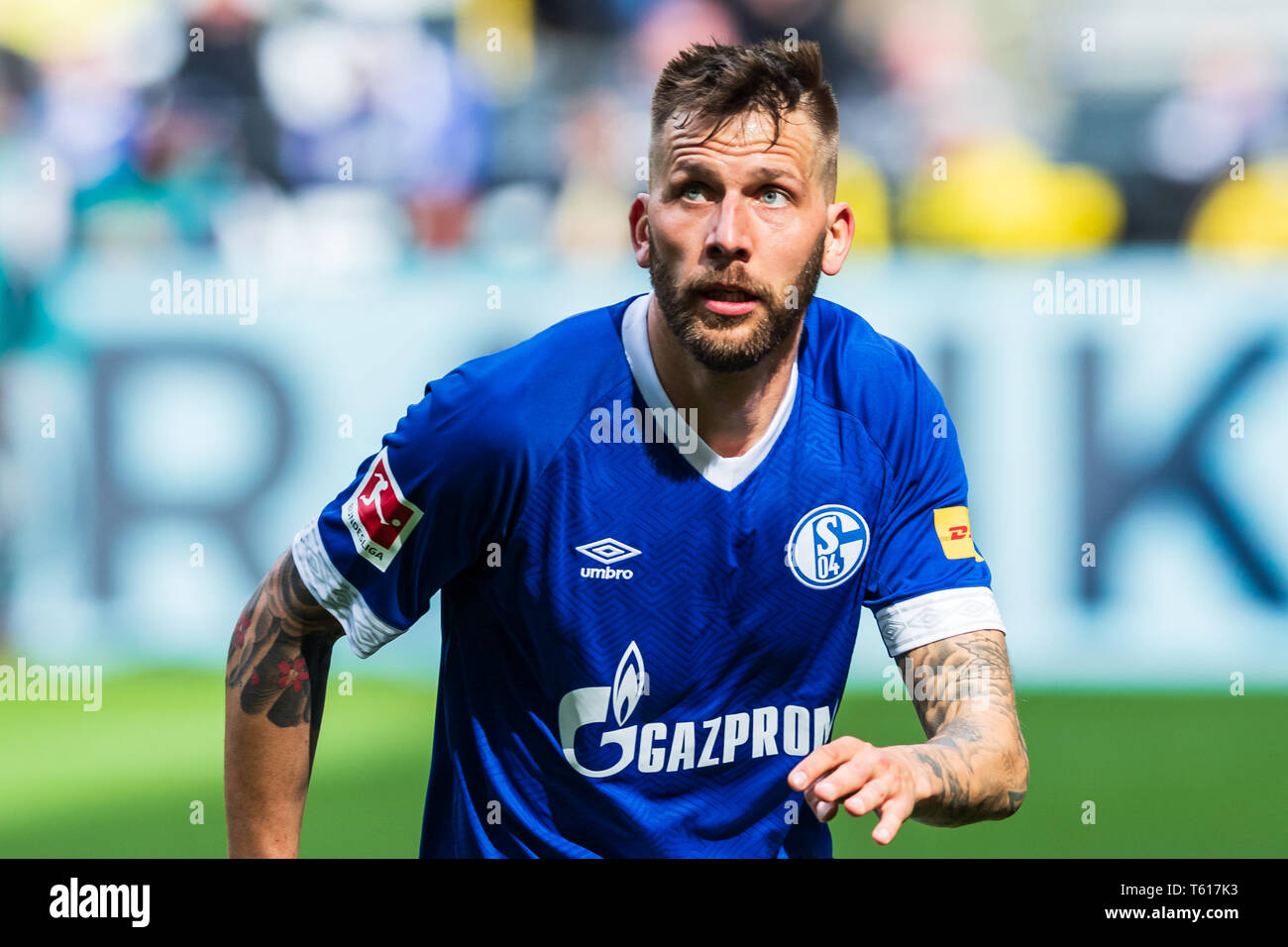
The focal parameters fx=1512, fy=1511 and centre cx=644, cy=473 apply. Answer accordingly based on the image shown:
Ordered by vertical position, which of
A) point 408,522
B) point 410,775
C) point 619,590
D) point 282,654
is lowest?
point 410,775

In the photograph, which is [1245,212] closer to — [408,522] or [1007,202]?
[1007,202]

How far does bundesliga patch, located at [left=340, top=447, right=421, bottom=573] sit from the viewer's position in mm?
2797

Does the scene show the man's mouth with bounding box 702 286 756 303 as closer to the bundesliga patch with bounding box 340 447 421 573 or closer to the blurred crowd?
the bundesliga patch with bounding box 340 447 421 573

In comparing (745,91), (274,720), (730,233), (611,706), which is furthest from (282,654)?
(745,91)

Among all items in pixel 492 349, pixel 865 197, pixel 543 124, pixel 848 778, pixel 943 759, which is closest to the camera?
pixel 848 778

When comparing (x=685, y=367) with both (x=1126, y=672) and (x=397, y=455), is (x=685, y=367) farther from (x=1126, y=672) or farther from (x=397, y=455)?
(x=1126, y=672)

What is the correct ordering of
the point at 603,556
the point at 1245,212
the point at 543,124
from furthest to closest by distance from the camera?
the point at 543,124
the point at 1245,212
the point at 603,556

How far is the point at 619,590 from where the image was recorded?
2906 millimetres

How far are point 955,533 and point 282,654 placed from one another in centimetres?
138

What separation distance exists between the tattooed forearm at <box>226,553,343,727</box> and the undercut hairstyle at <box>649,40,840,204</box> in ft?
3.60

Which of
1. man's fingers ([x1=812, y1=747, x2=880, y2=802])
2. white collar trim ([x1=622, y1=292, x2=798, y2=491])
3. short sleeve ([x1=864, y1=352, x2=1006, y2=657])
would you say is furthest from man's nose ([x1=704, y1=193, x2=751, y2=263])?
man's fingers ([x1=812, y1=747, x2=880, y2=802])
